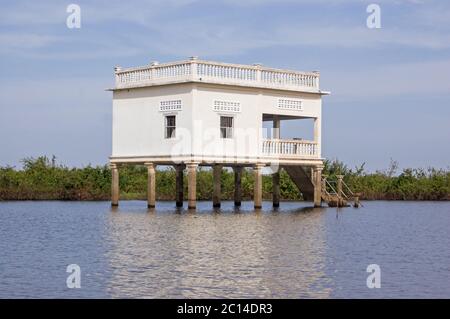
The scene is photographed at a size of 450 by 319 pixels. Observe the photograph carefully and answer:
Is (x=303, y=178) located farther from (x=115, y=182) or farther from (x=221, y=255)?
(x=221, y=255)

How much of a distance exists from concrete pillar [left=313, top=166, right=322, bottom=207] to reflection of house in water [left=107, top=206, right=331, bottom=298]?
835 centimetres

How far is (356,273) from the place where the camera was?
936 inches

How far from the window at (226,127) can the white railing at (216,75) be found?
165cm

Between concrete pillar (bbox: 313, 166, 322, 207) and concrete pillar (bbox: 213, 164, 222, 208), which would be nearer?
concrete pillar (bbox: 313, 166, 322, 207)

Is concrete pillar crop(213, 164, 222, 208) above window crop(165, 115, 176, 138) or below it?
below

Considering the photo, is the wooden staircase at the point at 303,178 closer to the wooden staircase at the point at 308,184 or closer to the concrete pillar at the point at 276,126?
the wooden staircase at the point at 308,184

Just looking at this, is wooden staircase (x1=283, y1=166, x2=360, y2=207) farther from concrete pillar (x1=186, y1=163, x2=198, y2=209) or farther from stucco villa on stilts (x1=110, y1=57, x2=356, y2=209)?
concrete pillar (x1=186, y1=163, x2=198, y2=209)

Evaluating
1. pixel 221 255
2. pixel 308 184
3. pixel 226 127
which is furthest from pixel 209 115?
pixel 221 255

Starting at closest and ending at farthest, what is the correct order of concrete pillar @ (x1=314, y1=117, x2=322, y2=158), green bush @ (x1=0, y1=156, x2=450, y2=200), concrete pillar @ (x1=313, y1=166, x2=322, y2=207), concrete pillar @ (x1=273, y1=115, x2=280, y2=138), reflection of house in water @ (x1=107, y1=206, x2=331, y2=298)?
reflection of house in water @ (x1=107, y1=206, x2=331, y2=298)
concrete pillar @ (x1=314, y1=117, x2=322, y2=158)
concrete pillar @ (x1=313, y1=166, x2=322, y2=207)
concrete pillar @ (x1=273, y1=115, x2=280, y2=138)
green bush @ (x1=0, y1=156, x2=450, y2=200)

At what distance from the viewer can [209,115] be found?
4366cm

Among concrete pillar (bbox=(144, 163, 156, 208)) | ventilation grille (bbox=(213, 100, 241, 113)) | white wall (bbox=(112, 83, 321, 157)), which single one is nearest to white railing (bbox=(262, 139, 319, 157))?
white wall (bbox=(112, 83, 321, 157))

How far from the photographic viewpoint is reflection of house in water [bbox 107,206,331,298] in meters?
21.0
